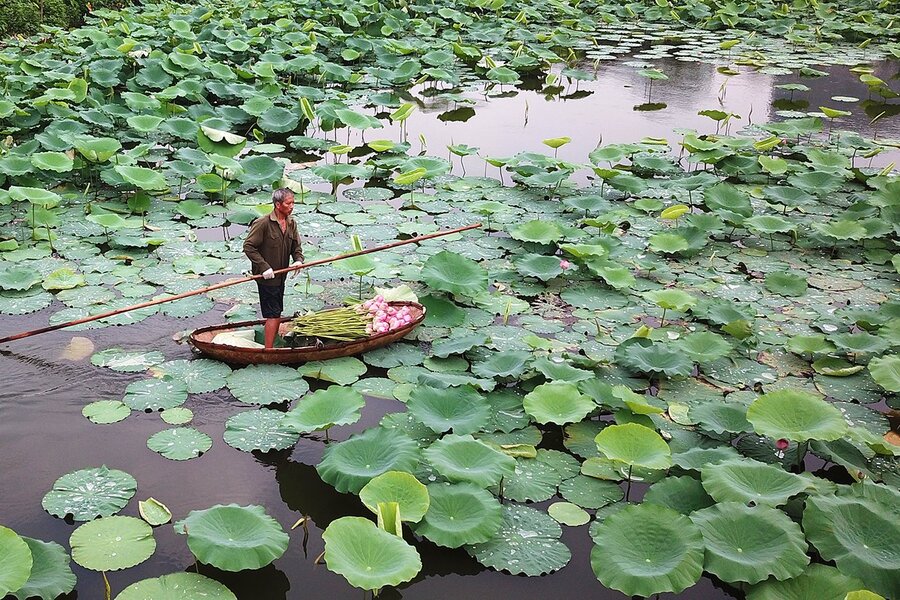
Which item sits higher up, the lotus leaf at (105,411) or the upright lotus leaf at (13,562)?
the upright lotus leaf at (13,562)

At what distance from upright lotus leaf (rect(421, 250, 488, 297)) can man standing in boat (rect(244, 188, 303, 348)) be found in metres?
0.91

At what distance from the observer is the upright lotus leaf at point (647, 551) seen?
322cm

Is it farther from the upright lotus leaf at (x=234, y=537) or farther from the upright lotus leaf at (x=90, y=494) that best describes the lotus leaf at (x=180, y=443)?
the upright lotus leaf at (x=234, y=537)

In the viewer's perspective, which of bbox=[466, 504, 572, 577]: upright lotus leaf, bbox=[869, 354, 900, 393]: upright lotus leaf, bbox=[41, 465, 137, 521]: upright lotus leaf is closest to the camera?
bbox=[466, 504, 572, 577]: upright lotus leaf

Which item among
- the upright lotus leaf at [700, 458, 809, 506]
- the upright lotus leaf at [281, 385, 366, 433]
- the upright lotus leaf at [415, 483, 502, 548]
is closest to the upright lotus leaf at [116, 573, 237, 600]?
the upright lotus leaf at [415, 483, 502, 548]

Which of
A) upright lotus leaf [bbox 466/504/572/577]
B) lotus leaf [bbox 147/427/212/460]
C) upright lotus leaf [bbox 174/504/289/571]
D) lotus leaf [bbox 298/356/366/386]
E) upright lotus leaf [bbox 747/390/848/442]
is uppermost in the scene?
upright lotus leaf [bbox 747/390/848/442]

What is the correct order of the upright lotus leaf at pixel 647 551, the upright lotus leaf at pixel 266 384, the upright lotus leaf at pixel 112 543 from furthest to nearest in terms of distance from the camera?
the upright lotus leaf at pixel 266 384 < the upright lotus leaf at pixel 112 543 < the upright lotus leaf at pixel 647 551

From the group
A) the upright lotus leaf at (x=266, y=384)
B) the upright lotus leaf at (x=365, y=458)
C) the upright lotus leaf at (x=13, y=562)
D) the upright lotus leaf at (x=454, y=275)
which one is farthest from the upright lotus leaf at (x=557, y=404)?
the upright lotus leaf at (x=13, y=562)

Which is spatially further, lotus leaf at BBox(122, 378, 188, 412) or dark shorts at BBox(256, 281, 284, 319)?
dark shorts at BBox(256, 281, 284, 319)

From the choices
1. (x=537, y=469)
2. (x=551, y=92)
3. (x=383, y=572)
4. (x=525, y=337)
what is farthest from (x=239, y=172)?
(x=551, y=92)

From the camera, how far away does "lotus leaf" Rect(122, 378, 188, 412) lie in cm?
456

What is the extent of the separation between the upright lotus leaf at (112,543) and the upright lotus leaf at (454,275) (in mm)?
2552

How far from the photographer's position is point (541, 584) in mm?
3508

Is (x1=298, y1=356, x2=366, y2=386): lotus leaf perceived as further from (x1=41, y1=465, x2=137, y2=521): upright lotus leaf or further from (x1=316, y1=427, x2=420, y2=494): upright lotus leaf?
(x1=41, y1=465, x2=137, y2=521): upright lotus leaf
